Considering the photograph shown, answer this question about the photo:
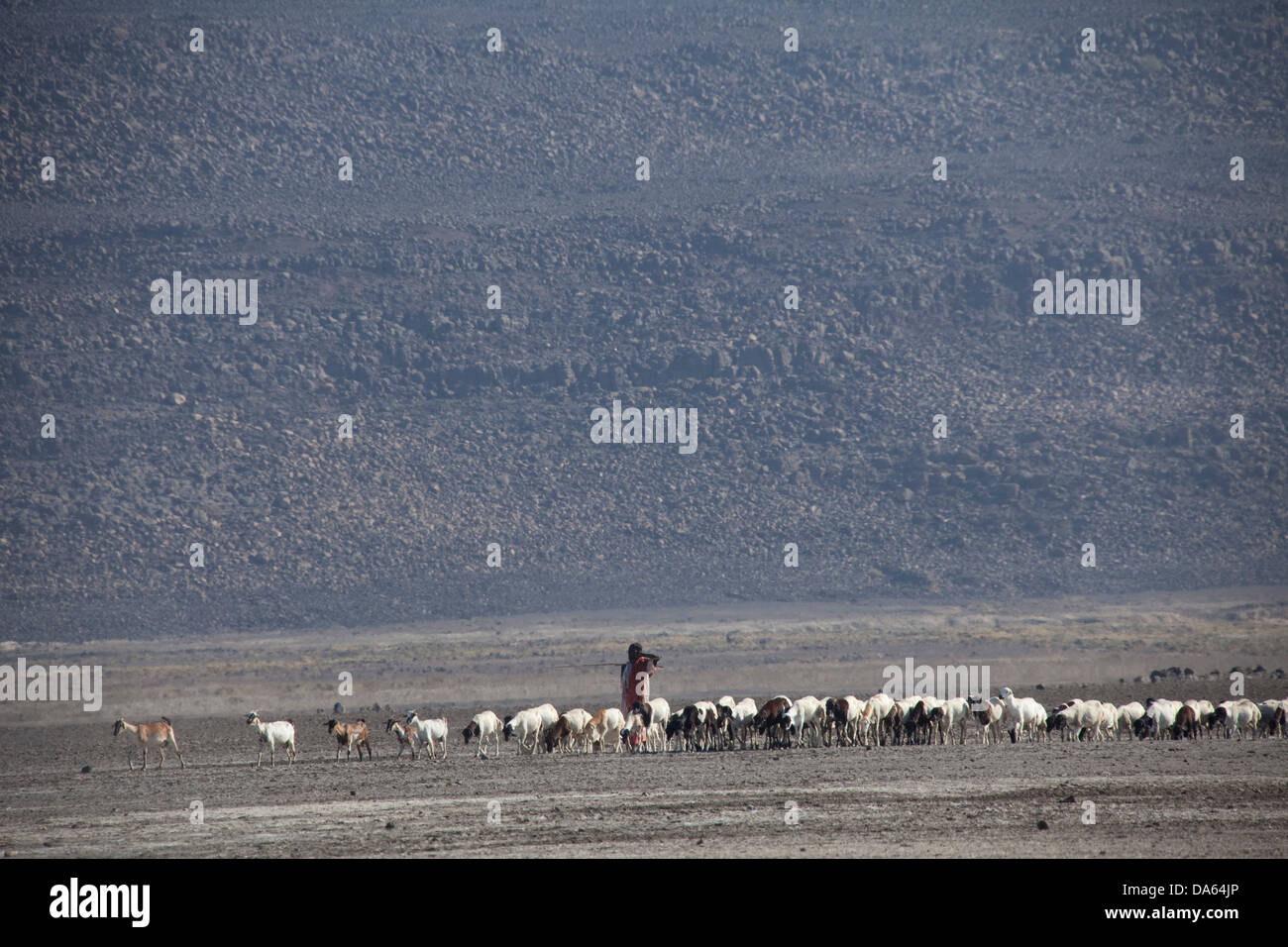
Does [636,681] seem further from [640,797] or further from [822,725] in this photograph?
[640,797]

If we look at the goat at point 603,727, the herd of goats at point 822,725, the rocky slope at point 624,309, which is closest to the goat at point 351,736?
the herd of goats at point 822,725

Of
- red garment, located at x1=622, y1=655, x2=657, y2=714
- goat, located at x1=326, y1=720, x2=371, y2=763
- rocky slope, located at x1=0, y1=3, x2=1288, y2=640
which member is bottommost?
goat, located at x1=326, y1=720, x2=371, y2=763

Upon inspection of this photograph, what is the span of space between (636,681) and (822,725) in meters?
3.41

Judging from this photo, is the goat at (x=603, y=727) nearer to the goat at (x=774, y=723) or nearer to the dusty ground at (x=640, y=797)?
the dusty ground at (x=640, y=797)

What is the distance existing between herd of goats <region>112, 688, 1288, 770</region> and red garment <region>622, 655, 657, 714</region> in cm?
19

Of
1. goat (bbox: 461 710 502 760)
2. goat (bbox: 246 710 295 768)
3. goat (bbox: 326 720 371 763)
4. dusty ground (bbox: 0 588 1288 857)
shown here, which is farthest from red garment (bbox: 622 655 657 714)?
goat (bbox: 246 710 295 768)

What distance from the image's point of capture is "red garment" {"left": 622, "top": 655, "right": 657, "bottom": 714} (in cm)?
2927

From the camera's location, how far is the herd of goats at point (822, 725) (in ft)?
96.2

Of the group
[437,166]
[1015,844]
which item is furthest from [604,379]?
[1015,844]

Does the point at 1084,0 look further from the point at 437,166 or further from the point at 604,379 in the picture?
the point at 604,379

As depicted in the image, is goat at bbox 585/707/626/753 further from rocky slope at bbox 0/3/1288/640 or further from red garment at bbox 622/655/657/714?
rocky slope at bbox 0/3/1288/640

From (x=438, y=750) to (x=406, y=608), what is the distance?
49633 millimetres

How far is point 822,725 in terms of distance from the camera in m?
29.6

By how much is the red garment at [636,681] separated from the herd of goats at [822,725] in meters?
0.19
